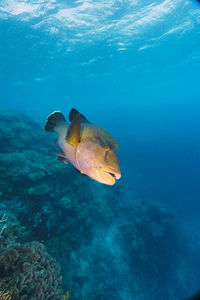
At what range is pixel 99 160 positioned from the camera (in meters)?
1.15

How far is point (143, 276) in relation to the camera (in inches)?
304

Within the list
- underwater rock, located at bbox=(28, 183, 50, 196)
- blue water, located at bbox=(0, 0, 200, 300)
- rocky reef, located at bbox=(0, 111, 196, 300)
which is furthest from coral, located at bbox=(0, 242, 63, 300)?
blue water, located at bbox=(0, 0, 200, 300)

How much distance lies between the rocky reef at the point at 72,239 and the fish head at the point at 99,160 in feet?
8.32

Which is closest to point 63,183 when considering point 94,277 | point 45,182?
point 45,182

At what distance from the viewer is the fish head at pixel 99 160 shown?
3.69ft

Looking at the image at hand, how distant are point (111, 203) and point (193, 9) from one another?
21.5m

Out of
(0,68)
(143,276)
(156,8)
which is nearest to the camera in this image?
(143,276)

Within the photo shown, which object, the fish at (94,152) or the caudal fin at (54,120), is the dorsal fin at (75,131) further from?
the caudal fin at (54,120)

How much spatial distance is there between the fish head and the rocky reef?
2536mm

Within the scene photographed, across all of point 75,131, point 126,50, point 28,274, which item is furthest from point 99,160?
point 126,50

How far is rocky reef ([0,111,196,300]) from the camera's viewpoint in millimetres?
3027

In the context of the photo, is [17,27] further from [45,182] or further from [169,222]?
[169,222]

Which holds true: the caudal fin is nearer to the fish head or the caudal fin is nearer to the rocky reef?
the fish head

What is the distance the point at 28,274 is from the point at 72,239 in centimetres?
406
